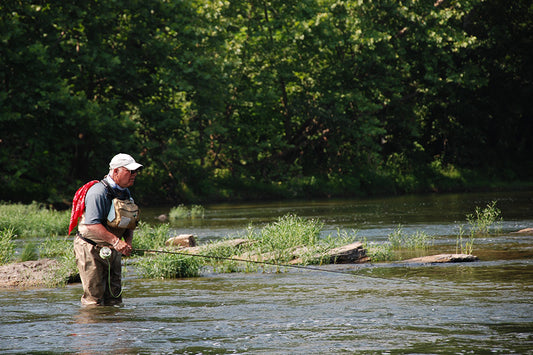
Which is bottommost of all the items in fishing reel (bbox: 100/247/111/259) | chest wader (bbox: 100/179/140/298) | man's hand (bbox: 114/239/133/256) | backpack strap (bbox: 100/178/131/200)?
fishing reel (bbox: 100/247/111/259)

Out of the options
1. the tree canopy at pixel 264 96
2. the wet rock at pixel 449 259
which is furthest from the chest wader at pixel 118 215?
the tree canopy at pixel 264 96

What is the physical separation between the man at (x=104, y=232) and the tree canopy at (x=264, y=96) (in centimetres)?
2080

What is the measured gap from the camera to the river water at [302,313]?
7.21 metres

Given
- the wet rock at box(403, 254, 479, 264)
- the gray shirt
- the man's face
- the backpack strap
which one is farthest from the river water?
the man's face

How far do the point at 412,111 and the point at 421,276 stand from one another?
32.2 m

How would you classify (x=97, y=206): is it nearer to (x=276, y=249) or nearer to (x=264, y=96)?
(x=276, y=249)

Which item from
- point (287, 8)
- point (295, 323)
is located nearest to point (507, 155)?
point (287, 8)

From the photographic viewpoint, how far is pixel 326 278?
37.9ft

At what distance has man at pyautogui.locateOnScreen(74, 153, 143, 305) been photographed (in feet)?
29.0

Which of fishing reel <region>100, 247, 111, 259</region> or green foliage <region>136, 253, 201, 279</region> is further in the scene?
green foliage <region>136, 253, 201, 279</region>

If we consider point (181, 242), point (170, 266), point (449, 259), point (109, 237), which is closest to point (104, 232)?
point (109, 237)

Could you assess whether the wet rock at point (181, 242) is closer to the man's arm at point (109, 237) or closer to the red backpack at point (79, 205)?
the red backpack at point (79, 205)

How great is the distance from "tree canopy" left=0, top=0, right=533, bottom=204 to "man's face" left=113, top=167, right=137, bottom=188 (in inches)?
829

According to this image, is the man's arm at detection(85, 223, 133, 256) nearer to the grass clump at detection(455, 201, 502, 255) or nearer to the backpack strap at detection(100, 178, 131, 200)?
the backpack strap at detection(100, 178, 131, 200)
